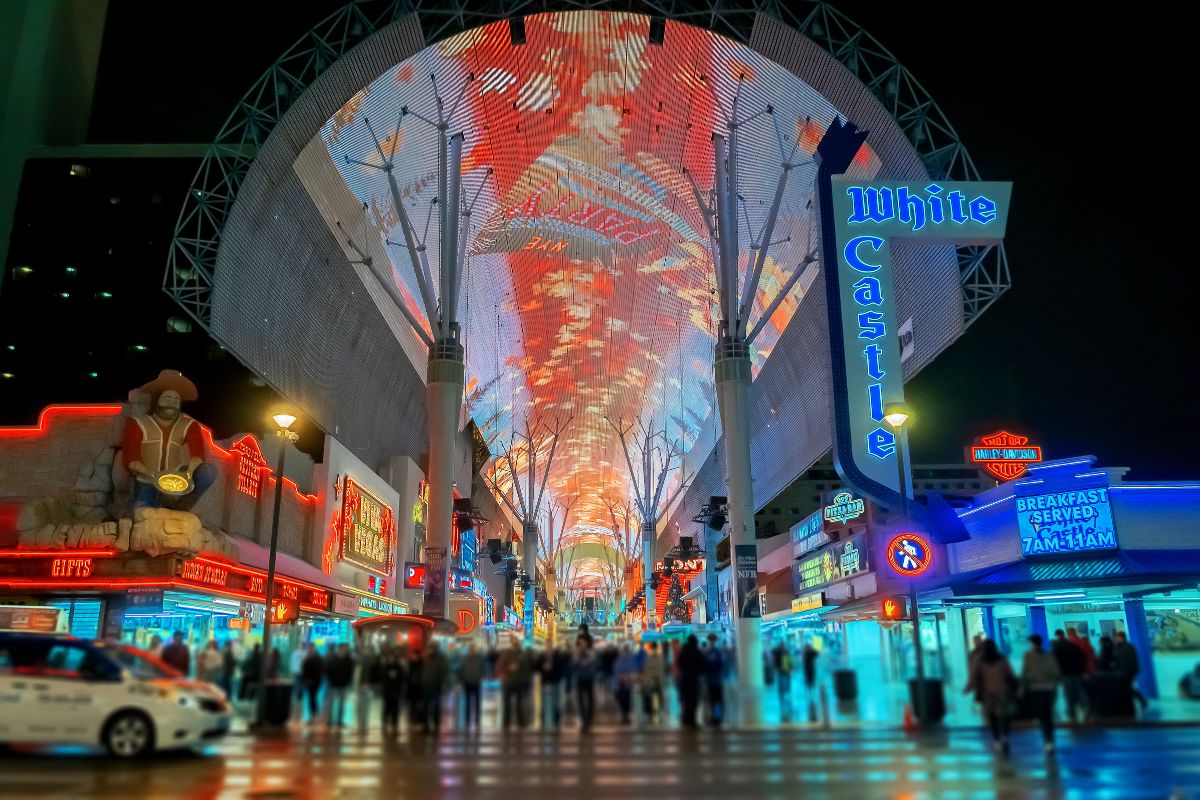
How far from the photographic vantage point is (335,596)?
38750mm

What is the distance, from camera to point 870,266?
28.1m

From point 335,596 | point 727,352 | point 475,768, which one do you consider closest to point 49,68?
point 335,596

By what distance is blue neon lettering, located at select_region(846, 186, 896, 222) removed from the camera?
2873cm

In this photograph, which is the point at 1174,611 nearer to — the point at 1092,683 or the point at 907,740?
the point at 1092,683

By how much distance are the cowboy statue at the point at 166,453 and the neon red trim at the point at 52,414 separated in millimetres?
2039

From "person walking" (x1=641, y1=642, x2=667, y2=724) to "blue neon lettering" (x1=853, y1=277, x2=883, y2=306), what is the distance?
13.8 metres

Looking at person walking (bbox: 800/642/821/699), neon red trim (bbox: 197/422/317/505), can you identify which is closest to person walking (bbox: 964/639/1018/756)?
person walking (bbox: 800/642/821/699)

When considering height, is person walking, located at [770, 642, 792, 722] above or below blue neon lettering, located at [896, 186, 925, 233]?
below

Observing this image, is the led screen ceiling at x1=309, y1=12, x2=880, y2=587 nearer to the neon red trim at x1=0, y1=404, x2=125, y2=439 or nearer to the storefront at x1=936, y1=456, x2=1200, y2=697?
the neon red trim at x1=0, y1=404, x2=125, y2=439

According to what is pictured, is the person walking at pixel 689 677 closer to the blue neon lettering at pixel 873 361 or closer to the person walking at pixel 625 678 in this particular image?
the person walking at pixel 625 678

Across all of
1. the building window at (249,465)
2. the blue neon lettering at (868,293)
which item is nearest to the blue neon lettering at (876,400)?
the blue neon lettering at (868,293)

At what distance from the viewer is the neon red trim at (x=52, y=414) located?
1101 inches

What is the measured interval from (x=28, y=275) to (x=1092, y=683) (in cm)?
4931

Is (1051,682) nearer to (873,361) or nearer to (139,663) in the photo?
(139,663)
